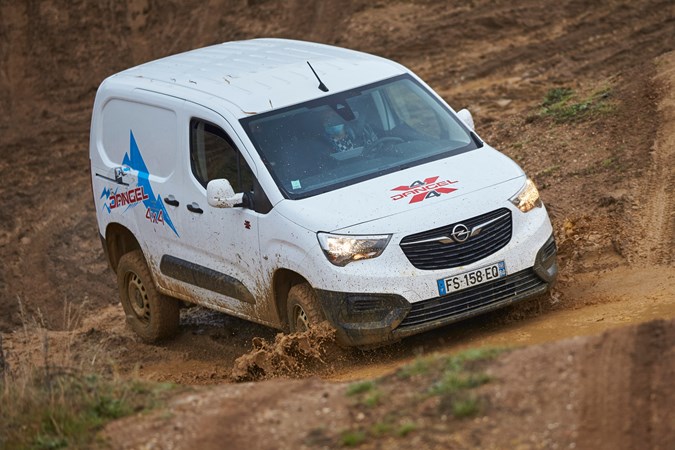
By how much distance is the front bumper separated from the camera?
8445mm

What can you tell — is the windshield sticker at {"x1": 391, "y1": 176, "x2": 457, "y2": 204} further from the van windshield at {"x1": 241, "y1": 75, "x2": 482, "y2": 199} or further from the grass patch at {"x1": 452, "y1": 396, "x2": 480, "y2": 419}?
the grass patch at {"x1": 452, "y1": 396, "x2": 480, "y2": 419}

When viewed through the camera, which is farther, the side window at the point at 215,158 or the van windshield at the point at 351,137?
the side window at the point at 215,158

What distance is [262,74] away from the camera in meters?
9.88

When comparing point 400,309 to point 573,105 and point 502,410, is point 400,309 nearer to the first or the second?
point 502,410

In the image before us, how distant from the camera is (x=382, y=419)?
240 inches

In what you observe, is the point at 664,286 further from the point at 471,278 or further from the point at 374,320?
the point at 374,320

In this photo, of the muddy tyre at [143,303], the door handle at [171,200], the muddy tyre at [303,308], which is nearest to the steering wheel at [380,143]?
the muddy tyre at [303,308]

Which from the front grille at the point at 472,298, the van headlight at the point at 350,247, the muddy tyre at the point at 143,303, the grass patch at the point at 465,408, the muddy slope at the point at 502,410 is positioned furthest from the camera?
the muddy tyre at the point at 143,303

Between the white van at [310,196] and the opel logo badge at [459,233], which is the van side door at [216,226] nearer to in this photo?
the white van at [310,196]

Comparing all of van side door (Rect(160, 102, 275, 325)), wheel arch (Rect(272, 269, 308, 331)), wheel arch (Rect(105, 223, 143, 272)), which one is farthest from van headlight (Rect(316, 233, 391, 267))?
wheel arch (Rect(105, 223, 143, 272))

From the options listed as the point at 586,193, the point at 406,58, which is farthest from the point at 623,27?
the point at 586,193

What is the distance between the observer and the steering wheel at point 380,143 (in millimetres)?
9289

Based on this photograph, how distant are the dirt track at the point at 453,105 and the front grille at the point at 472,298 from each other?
32 cm

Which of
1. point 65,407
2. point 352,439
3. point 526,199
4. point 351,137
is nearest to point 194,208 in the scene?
point 351,137
